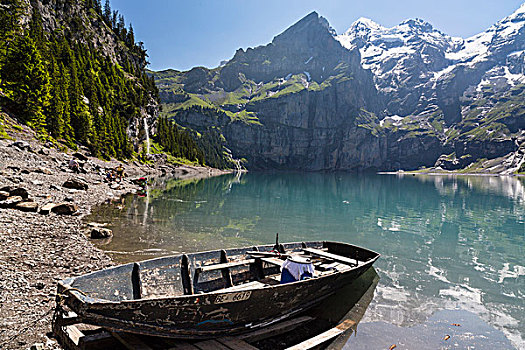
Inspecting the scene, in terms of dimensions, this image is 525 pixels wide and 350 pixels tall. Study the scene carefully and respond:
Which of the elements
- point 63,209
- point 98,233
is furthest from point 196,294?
point 63,209

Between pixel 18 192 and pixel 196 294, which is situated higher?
pixel 18 192

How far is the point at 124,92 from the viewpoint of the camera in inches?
4414

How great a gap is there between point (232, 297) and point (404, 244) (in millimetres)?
21105

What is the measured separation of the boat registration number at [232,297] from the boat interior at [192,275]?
783 mm

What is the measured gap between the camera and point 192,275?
10.6m

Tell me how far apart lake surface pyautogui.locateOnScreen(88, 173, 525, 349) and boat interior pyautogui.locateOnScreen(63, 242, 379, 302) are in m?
3.33

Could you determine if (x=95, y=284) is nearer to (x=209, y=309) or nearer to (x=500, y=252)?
(x=209, y=309)

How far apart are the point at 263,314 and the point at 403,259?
15102 mm

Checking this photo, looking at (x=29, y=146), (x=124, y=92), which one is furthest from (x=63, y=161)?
(x=124, y=92)

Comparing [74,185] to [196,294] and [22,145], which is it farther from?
A: [196,294]

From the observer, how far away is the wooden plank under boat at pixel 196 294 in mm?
6629

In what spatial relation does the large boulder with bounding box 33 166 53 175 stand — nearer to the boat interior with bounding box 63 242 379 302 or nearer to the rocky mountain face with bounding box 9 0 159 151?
the boat interior with bounding box 63 242 379 302

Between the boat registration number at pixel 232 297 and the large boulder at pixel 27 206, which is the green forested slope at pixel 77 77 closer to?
the large boulder at pixel 27 206

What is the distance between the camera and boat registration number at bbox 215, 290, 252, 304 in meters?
7.70
